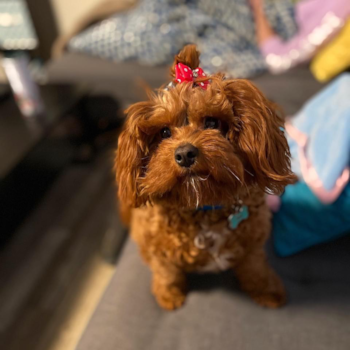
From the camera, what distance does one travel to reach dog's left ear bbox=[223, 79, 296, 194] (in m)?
0.65

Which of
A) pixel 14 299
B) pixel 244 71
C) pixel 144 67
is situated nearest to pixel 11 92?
pixel 144 67

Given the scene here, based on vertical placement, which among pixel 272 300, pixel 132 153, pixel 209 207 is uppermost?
pixel 132 153

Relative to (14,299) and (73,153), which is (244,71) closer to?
(73,153)

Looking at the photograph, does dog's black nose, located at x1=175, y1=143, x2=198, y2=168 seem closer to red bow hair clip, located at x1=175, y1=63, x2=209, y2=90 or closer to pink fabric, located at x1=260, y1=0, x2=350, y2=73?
red bow hair clip, located at x1=175, y1=63, x2=209, y2=90

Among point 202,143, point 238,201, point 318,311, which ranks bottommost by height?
point 318,311

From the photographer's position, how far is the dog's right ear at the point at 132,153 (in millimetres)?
679

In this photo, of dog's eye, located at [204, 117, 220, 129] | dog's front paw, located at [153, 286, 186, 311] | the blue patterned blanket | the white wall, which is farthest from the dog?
the white wall

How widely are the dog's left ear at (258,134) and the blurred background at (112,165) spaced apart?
32 centimetres

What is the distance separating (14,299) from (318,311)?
1081 millimetres

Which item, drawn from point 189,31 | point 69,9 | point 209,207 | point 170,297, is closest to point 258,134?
point 209,207

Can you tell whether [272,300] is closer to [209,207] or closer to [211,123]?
[209,207]

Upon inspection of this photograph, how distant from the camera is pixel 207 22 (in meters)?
1.77

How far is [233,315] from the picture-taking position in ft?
2.84

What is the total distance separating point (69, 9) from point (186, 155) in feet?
8.01
